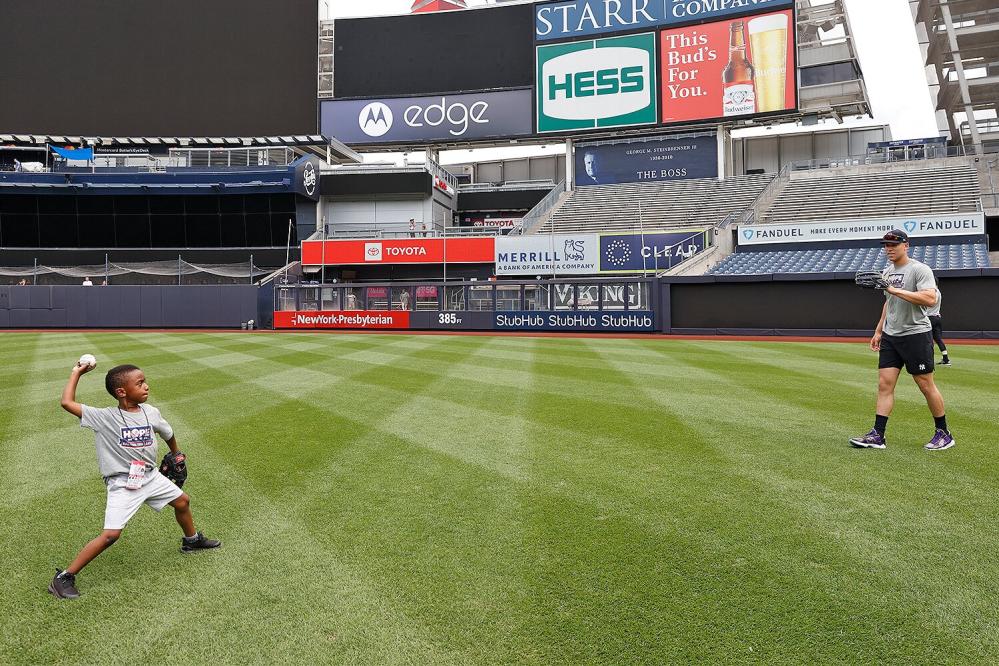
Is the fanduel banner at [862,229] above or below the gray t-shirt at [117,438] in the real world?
above

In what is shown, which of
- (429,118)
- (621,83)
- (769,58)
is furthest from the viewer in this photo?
(429,118)

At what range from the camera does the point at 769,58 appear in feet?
122

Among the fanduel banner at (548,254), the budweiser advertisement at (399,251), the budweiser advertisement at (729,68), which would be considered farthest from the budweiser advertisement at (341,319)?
the budweiser advertisement at (729,68)

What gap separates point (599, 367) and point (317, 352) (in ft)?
23.6

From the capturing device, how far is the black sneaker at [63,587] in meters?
3.19

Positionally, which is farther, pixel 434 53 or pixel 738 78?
pixel 434 53

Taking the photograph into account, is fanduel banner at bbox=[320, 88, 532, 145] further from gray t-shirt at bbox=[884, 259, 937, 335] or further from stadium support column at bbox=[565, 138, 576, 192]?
gray t-shirt at bbox=[884, 259, 937, 335]

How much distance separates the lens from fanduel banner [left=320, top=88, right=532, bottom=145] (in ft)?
136

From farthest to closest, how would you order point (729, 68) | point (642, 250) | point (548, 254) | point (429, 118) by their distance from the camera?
point (429, 118) → point (729, 68) → point (548, 254) → point (642, 250)

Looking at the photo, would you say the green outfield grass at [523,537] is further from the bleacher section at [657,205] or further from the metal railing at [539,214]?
the metal railing at [539,214]

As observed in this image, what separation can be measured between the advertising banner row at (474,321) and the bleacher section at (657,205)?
11.7m

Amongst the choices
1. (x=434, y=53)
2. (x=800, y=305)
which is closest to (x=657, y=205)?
(x=800, y=305)

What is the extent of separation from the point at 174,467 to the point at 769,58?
4177 centimetres

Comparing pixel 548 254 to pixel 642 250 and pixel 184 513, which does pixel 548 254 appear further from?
pixel 184 513
